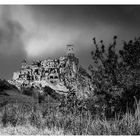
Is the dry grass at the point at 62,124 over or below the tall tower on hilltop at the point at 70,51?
below

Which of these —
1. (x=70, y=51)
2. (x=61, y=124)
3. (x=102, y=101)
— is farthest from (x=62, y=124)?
(x=70, y=51)

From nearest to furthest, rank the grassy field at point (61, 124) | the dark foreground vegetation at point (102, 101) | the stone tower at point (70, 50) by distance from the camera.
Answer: the grassy field at point (61, 124)
the dark foreground vegetation at point (102, 101)
the stone tower at point (70, 50)

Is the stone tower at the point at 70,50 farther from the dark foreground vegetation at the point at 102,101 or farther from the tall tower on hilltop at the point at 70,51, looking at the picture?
the dark foreground vegetation at the point at 102,101

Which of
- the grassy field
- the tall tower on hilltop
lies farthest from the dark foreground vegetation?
the tall tower on hilltop

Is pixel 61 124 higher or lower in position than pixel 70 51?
lower

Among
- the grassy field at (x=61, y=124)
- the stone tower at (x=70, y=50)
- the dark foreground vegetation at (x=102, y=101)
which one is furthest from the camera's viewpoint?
the stone tower at (x=70, y=50)

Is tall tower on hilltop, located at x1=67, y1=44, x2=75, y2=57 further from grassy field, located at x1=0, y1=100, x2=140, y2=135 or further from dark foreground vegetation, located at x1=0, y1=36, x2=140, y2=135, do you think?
grassy field, located at x1=0, y1=100, x2=140, y2=135

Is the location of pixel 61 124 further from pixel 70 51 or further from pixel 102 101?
pixel 70 51

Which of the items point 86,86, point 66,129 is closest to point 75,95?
point 86,86

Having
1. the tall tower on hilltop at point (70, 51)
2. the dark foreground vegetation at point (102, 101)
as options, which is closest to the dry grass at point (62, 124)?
the dark foreground vegetation at point (102, 101)

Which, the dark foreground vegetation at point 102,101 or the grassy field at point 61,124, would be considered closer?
the grassy field at point 61,124

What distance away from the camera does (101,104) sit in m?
6.65
